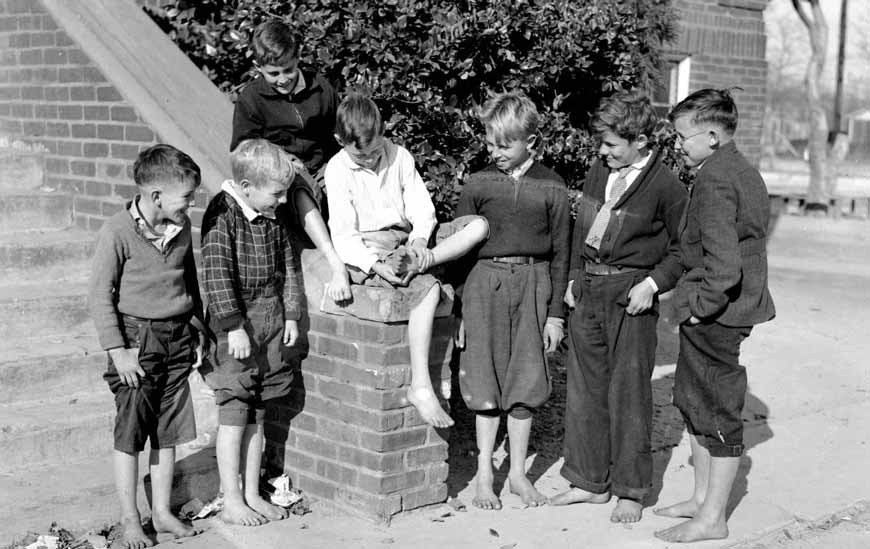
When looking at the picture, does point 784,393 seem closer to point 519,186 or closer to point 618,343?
point 618,343

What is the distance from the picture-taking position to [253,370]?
4207 millimetres

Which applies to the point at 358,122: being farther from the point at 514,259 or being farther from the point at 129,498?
the point at 129,498

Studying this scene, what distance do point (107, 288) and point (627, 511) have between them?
239 centimetres

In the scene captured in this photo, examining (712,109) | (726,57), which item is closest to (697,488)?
(712,109)

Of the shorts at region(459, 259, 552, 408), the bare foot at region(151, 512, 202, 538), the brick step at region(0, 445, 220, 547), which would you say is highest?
the shorts at region(459, 259, 552, 408)

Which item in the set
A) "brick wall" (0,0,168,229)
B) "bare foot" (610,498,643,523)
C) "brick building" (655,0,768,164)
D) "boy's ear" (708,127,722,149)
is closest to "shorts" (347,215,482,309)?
"boy's ear" (708,127,722,149)

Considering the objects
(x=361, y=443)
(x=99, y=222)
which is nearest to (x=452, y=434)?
(x=361, y=443)

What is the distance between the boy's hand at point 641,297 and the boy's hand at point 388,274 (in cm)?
99

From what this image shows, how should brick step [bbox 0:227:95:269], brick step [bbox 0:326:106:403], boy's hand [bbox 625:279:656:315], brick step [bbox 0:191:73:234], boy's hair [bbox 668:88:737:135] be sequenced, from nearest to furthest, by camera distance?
1. boy's hair [bbox 668:88:737:135]
2. boy's hand [bbox 625:279:656:315]
3. brick step [bbox 0:326:106:403]
4. brick step [bbox 0:227:95:269]
5. brick step [bbox 0:191:73:234]

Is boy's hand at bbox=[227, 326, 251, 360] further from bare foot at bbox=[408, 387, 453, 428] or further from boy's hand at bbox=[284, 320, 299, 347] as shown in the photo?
bare foot at bbox=[408, 387, 453, 428]

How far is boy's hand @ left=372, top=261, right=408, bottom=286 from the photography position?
4.20 m

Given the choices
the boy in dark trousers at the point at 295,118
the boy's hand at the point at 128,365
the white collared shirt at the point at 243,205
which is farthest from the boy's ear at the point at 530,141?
the boy's hand at the point at 128,365

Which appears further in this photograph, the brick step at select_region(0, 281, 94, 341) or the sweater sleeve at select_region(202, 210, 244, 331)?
the brick step at select_region(0, 281, 94, 341)

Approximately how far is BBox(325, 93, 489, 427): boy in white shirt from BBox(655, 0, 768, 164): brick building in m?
7.35
